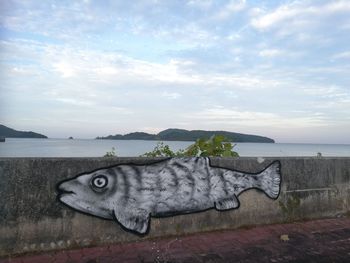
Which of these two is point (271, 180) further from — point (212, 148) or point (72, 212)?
point (72, 212)

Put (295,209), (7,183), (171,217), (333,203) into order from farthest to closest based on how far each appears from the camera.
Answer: (333,203) → (295,209) → (171,217) → (7,183)

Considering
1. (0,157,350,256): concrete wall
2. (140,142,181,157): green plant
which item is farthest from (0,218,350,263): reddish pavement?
(140,142,181,157): green plant

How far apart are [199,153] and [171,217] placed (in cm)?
187

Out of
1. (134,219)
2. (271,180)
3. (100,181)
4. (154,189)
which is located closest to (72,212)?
(100,181)

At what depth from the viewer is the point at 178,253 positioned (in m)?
5.23

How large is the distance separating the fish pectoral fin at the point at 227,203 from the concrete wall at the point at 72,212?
0.10 meters

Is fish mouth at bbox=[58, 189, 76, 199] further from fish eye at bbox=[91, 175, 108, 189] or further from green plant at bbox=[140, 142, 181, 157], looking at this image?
green plant at bbox=[140, 142, 181, 157]

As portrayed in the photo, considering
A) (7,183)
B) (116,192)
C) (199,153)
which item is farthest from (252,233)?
(7,183)

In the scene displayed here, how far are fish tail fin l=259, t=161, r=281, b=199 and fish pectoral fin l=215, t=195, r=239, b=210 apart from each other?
0.60m

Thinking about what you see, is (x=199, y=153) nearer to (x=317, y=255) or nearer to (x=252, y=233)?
(x=252, y=233)

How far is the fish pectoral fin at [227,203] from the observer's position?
6.29 meters

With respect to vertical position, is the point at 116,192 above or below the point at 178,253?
above

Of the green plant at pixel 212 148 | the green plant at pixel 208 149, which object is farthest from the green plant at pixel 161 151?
the green plant at pixel 212 148

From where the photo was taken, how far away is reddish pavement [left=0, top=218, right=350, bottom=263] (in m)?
4.99
